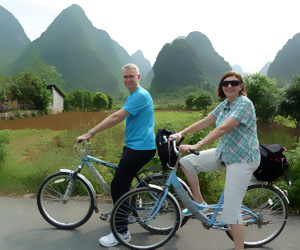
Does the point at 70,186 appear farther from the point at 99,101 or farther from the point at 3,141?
the point at 99,101

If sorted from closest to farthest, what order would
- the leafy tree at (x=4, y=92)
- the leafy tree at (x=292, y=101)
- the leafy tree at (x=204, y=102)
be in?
the leafy tree at (x=292, y=101) < the leafy tree at (x=4, y=92) < the leafy tree at (x=204, y=102)

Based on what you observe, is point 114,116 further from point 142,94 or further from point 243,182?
point 243,182

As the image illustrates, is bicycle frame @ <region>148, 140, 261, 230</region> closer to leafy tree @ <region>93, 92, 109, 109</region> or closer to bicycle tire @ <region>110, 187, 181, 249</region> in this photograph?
bicycle tire @ <region>110, 187, 181, 249</region>

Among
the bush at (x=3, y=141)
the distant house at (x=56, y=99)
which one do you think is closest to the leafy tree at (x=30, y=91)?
the distant house at (x=56, y=99)

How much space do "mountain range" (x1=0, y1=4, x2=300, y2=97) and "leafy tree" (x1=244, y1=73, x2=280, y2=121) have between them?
92087 millimetres

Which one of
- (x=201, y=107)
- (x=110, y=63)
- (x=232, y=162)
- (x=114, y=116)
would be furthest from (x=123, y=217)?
(x=110, y=63)

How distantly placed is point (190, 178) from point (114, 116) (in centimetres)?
107

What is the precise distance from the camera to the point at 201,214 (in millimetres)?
2762

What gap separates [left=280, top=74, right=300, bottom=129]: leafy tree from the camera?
1680cm

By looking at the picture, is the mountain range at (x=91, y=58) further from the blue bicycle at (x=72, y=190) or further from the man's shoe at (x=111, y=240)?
the man's shoe at (x=111, y=240)

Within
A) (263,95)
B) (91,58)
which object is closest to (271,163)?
(263,95)

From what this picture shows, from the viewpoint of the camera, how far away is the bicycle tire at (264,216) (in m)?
2.91

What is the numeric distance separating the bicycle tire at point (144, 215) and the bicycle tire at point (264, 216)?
71cm

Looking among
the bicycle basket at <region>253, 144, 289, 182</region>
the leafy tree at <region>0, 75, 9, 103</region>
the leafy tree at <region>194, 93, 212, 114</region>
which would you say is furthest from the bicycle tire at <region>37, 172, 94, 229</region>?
the leafy tree at <region>194, 93, 212, 114</region>
